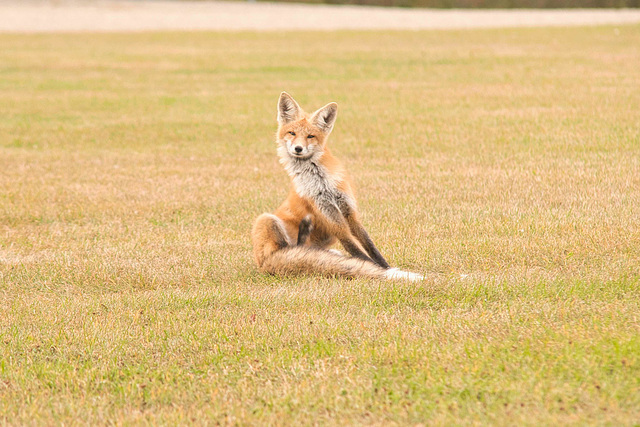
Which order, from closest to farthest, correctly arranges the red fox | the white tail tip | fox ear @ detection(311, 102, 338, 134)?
1. the white tail tip
2. the red fox
3. fox ear @ detection(311, 102, 338, 134)

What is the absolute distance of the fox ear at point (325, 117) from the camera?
6.57 metres

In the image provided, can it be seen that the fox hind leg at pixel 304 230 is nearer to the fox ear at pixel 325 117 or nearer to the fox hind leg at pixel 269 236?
the fox hind leg at pixel 269 236

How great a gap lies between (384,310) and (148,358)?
5.74ft

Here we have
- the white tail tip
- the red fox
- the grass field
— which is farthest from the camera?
the red fox

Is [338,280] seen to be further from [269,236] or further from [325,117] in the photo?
[325,117]

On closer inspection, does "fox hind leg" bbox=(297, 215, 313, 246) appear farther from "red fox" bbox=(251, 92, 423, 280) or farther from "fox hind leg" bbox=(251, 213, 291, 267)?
"fox hind leg" bbox=(251, 213, 291, 267)

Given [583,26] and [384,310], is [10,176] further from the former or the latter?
[583,26]

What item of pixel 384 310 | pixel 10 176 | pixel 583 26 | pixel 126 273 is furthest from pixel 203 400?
pixel 583 26

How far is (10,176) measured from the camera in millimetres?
11344

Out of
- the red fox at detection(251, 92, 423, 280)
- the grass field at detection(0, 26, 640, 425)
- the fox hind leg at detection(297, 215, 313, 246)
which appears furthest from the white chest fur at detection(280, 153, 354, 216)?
the grass field at detection(0, 26, 640, 425)

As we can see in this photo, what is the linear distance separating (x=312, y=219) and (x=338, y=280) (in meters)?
0.58

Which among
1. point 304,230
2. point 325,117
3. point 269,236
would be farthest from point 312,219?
point 325,117

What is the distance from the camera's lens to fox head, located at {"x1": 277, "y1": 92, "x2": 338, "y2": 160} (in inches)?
254

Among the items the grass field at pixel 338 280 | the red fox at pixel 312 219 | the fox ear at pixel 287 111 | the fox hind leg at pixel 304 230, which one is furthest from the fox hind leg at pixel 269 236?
the fox ear at pixel 287 111
